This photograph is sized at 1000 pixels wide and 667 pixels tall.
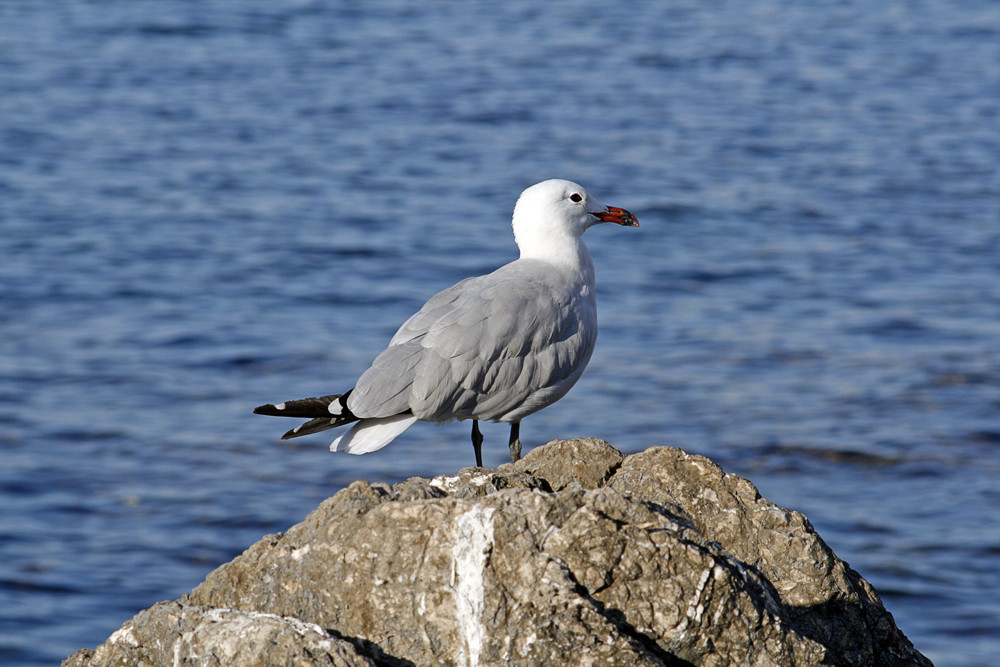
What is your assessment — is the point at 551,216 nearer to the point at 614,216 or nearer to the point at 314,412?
the point at 614,216

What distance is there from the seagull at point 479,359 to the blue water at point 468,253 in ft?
9.53

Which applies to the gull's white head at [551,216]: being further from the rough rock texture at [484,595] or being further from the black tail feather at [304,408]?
the rough rock texture at [484,595]

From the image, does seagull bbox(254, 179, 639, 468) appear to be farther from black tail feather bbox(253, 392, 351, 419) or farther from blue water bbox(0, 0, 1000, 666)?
blue water bbox(0, 0, 1000, 666)

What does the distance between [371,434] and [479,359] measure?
0.55 metres

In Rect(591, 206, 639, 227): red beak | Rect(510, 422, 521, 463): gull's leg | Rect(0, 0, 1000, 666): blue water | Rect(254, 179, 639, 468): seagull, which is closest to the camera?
Rect(254, 179, 639, 468): seagull

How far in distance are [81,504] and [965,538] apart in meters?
→ 5.87

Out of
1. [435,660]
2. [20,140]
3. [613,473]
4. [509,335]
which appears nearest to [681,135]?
[20,140]

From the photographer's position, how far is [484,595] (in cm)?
297

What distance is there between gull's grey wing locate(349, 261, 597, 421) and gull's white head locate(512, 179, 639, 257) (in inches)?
13.1

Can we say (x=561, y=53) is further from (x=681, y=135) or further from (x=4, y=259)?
(x=4, y=259)

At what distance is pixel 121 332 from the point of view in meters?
12.3

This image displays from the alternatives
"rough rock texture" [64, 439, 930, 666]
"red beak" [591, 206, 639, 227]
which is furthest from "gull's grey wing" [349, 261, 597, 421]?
"rough rock texture" [64, 439, 930, 666]

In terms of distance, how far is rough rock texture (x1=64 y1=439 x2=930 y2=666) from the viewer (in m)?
2.92

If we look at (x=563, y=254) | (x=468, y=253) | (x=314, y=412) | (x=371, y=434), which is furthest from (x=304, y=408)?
(x=468, y=253)
